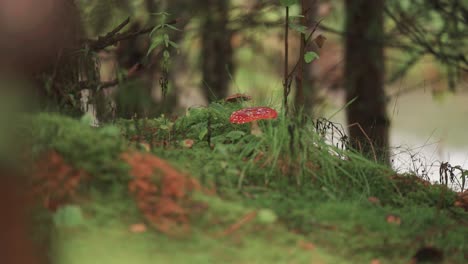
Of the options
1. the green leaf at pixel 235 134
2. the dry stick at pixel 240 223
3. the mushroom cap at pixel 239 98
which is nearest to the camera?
the dry stick at pixel 240 223

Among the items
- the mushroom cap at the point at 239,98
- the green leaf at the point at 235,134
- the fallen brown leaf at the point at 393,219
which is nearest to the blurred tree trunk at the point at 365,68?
the mushroom cap at the point at 239,98

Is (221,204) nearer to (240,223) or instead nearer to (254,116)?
(240,223)

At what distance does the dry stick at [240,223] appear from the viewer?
263 centimetres

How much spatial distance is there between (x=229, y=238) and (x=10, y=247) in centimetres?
85

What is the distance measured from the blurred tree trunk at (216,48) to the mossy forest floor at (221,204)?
3094 mm

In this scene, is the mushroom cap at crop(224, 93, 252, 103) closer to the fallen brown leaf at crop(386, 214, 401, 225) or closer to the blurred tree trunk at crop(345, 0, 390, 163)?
the fallen brown leaf at crop(386, 214, 401, 225)

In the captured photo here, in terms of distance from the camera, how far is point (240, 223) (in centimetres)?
269

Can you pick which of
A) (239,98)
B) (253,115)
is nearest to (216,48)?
(239,98)

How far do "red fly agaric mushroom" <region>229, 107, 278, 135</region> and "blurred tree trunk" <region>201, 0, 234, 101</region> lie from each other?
8.89ft

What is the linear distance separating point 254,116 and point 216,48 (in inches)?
172

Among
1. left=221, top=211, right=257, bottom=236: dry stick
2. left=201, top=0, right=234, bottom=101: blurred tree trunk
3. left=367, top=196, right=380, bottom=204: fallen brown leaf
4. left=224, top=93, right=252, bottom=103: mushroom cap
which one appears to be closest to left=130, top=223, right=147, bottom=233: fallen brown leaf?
left=221, top=211, right=257, bottom=236: dry stick

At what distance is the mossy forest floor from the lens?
2.48 m

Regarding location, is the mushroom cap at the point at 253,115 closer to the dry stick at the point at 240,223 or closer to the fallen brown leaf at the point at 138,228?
the dry stick at the point at 240,223

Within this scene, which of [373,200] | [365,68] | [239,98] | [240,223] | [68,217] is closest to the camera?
[68,217]
